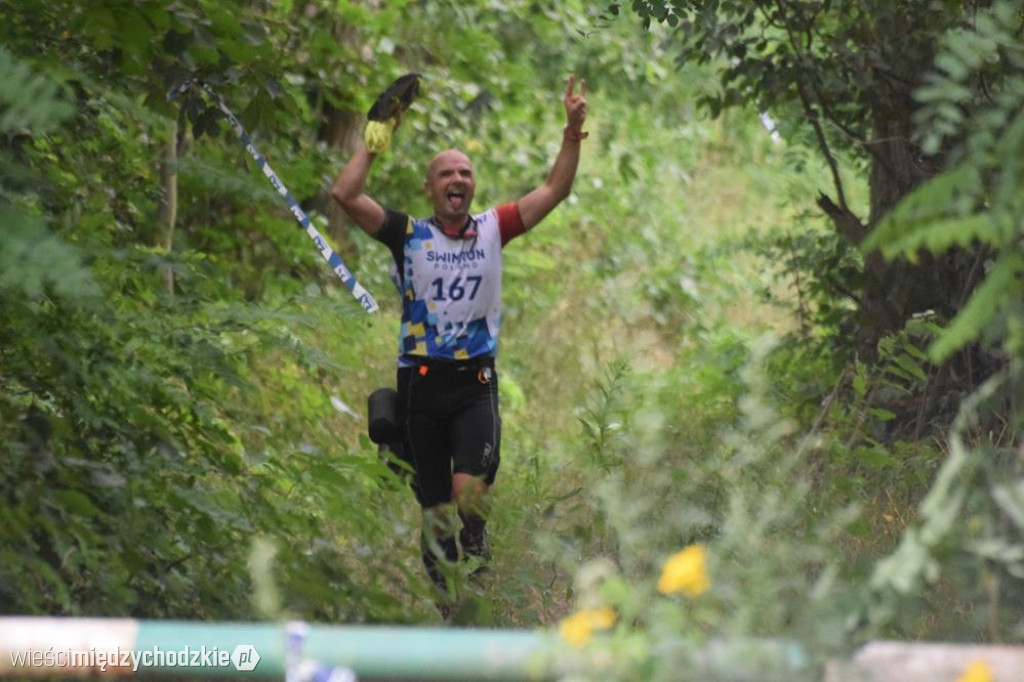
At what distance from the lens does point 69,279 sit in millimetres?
3189

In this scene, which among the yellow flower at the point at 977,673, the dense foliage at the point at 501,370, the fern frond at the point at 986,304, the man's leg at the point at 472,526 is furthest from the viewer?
the man's leg at the point at 472,526

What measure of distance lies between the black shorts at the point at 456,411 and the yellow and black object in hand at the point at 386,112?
87 cm

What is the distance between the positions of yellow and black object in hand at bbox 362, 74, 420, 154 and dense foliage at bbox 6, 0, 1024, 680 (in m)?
0.41

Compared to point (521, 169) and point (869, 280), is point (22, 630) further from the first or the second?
point (521, 169)

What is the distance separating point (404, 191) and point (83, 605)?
791 cm

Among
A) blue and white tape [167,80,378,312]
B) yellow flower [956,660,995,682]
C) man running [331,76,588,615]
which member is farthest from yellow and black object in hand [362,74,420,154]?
yellow flower [956,660,995,682]

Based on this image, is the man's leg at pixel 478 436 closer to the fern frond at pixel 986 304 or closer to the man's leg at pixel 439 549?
the man's leg at pixel 439 549

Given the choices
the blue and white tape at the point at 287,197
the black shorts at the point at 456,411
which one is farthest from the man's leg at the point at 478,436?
the blue and white tape at the point at 287,197

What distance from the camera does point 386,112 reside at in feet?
22.9

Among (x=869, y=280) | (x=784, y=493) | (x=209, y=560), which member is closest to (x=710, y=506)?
(x=784, y=493)

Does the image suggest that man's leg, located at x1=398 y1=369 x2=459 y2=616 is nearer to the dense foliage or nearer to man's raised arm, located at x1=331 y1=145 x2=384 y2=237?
the dense foliage

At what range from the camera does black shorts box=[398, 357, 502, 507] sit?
699 cm

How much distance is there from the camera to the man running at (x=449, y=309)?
22.8ft

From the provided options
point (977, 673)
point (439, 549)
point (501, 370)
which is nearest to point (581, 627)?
point (977, 673)
